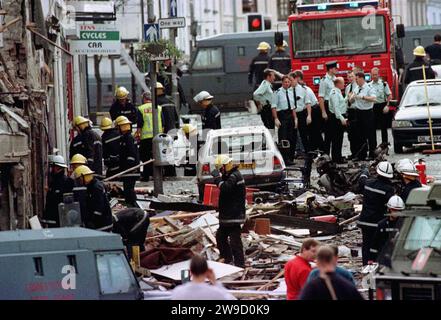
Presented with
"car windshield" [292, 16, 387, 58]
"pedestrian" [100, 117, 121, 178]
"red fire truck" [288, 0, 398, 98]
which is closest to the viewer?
"pedestrian" [100, 117, 121, 178]

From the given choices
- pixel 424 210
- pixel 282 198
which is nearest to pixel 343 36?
pixel 282 198

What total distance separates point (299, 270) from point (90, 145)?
420 inches

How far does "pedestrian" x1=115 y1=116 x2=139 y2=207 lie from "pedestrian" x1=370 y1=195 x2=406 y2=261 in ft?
26.5

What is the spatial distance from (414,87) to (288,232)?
11.2 metres

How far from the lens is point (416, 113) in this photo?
1291 inches

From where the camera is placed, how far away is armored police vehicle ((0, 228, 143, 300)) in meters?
14.6

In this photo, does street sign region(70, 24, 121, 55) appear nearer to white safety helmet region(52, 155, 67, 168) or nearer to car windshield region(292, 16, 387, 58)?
car windshield region(292, 16, 387, 58)

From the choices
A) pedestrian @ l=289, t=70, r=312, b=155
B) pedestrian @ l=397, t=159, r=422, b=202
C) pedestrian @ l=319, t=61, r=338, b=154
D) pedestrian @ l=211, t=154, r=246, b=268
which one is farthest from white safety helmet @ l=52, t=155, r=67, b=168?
pedestrian @ l=319, t=61, r=338, b=154

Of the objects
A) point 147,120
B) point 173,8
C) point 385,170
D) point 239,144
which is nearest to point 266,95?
point 147,120

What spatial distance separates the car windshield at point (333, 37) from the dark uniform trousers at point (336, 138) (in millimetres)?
8791

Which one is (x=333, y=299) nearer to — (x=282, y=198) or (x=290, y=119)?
(x=282, y=198)

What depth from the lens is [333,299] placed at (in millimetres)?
12891

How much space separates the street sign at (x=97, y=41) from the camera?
32.5 metres

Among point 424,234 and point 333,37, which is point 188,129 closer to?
point 333,37
